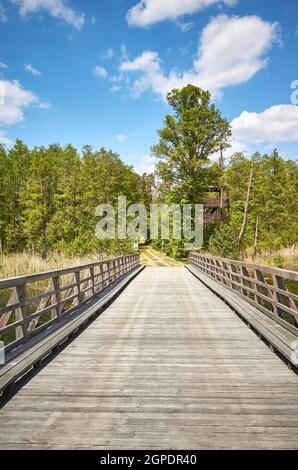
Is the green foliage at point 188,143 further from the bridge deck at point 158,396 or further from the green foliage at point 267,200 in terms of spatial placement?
the bridge deck at point 158,396

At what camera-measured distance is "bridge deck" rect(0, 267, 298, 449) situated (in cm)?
328

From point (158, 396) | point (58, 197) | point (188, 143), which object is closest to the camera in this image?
point (158, 396)

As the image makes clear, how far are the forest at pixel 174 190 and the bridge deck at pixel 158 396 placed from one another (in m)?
20.8

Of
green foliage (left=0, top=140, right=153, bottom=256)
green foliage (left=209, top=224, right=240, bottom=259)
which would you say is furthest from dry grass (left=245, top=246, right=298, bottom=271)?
green foliage (left=0, top=140, right=153, bottom=256)

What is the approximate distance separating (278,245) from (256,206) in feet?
27.2

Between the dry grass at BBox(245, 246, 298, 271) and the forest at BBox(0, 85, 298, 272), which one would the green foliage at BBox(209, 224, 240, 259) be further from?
the dry grass at BBox(245, 246, 298, 271)

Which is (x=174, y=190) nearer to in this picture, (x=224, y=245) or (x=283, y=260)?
(x=224, y=245)

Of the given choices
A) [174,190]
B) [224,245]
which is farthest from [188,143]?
[224,245]

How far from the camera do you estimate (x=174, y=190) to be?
33.8 meters

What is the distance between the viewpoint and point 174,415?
12.1 feet

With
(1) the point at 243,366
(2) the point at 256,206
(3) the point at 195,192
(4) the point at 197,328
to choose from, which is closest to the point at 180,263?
(3) the point at 195,192

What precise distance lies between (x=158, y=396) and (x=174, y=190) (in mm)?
30293

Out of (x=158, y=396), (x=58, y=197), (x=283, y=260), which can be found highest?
(x=58, y=197)

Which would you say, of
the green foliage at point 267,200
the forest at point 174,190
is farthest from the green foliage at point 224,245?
the green foliage at point 267,200
